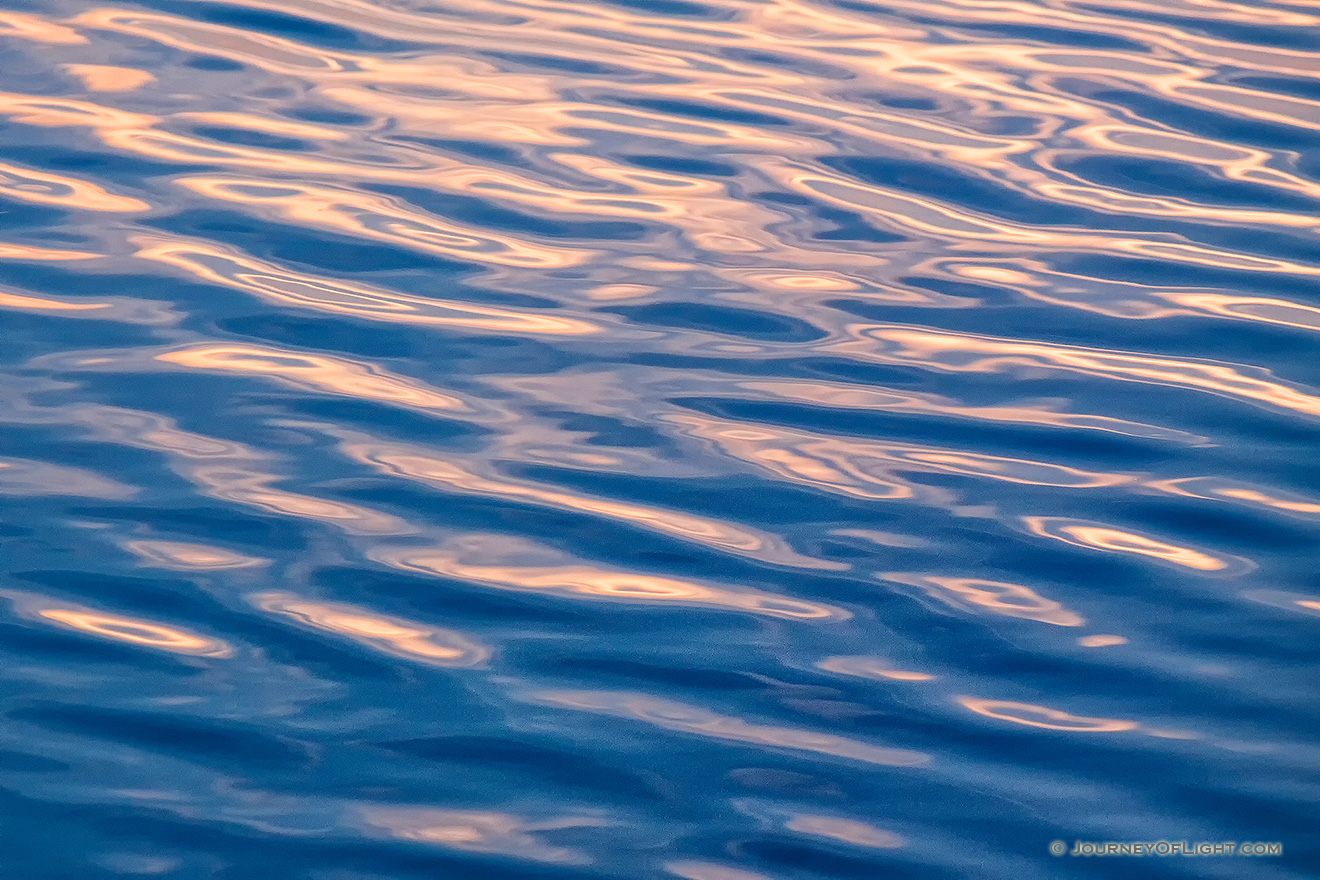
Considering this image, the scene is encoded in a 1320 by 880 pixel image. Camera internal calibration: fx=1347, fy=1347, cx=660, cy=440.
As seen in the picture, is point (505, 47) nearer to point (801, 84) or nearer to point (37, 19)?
point (801, 84)

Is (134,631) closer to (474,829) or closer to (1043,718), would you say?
(474,829)

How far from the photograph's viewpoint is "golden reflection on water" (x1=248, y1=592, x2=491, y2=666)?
161 centimetres

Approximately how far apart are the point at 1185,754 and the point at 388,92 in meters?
2.09

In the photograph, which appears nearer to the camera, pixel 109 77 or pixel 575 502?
pixel 575 502

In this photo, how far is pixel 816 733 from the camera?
1.54 metres

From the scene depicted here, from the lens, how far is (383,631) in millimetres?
1642

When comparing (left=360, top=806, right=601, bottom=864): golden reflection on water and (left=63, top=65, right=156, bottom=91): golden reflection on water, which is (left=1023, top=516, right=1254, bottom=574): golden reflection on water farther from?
(left=63, top=65, right=156, bottom=91): golden reflection on water

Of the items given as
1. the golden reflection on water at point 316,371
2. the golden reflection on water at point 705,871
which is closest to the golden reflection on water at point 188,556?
the golden reflection on water at point 316,371

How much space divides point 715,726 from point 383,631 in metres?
0.43

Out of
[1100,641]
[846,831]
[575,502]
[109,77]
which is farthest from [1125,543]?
[109,77]

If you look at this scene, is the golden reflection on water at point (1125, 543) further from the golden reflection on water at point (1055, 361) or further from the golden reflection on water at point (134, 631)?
the golden reflection on water at point (134, 631)

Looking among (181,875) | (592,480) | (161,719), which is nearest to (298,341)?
(592,480)

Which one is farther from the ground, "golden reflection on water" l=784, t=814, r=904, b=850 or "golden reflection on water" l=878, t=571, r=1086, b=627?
"golden reflection on water" l=878, t=571, r=1086, b=627

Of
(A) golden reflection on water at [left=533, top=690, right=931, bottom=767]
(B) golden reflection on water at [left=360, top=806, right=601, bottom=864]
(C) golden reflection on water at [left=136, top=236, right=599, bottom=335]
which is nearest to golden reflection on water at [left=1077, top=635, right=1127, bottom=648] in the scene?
(A) golden reflection on water at [left=533, top=690, right=931, bottom=767]
